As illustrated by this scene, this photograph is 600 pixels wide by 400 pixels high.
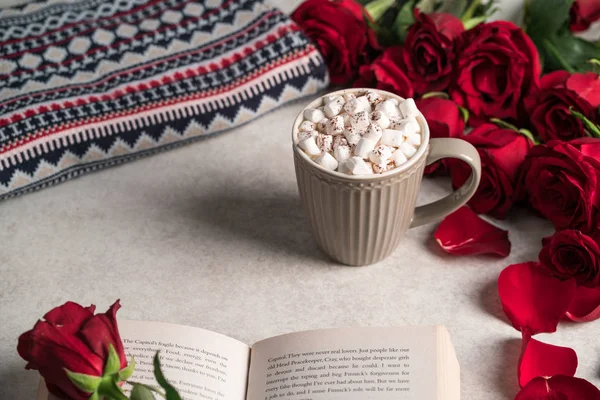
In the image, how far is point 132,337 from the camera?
0.67 m

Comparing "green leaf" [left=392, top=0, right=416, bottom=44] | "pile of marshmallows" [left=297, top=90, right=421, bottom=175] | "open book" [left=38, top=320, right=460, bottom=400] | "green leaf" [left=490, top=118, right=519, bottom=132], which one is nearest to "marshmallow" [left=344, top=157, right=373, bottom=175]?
"pile of marshmallows" [left=297, top=90, right=421, bottom=175]

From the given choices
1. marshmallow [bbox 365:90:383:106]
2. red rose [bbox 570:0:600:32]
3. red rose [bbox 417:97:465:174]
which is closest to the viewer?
marshmallow [bbox 365:90:383:106]

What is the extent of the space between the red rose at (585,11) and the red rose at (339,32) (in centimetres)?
28

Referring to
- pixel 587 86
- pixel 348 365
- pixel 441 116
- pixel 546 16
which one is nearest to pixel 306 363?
pixel 348 365

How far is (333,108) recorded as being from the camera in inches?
28.6

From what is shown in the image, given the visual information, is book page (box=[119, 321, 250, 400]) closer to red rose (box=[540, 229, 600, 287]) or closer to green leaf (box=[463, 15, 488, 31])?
red rose (box=[540, 229, 600, 287])

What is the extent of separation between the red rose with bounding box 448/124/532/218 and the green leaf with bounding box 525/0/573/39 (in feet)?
0.69

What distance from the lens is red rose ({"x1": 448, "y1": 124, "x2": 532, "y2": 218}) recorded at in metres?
0.81

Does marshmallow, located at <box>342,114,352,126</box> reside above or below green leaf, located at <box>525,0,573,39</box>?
above

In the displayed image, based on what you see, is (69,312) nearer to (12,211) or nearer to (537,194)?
(12,211)

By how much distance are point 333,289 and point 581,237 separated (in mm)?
276

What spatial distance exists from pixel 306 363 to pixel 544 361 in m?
0.24

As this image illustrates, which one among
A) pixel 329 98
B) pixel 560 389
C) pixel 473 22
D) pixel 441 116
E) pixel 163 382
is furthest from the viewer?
pixel 473 22

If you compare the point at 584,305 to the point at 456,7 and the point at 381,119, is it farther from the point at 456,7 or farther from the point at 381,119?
the point at 456,7
